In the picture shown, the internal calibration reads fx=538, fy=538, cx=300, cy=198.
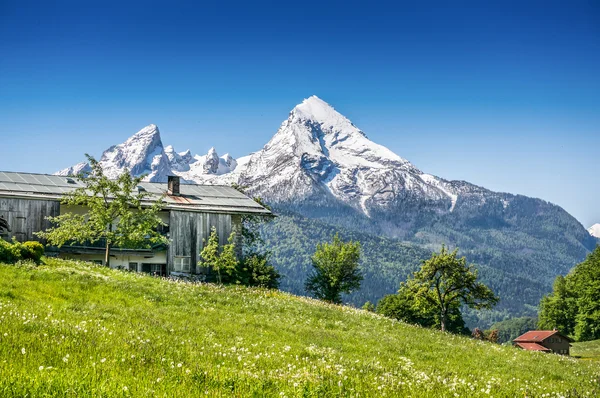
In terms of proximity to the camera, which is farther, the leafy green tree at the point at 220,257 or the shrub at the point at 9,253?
the leafy green tree at the point at 220,257

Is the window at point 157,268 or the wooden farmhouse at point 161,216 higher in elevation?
the wooden farmhouse at point 161,216

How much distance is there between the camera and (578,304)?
96.0 m

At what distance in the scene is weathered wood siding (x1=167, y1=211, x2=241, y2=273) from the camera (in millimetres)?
53594

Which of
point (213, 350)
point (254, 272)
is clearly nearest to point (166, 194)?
point (254, 272)

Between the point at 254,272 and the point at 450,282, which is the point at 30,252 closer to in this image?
the point at 254,272

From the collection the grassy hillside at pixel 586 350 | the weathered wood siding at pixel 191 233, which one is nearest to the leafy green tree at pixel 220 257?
the weathered wood siding at pixel 191 233

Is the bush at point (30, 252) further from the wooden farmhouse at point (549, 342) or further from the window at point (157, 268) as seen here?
the wooden farmhouse at point (549, 342)

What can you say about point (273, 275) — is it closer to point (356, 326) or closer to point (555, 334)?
point (356, 326)

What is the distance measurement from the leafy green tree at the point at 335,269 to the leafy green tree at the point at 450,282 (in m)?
8.44

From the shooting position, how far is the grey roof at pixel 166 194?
162ft

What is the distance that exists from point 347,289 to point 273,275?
13.5 meters

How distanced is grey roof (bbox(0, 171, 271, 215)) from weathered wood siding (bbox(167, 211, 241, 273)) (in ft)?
2.67

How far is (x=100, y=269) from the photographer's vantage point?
3441 cm

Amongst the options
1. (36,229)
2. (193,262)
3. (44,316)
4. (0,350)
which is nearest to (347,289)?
(193,262)
